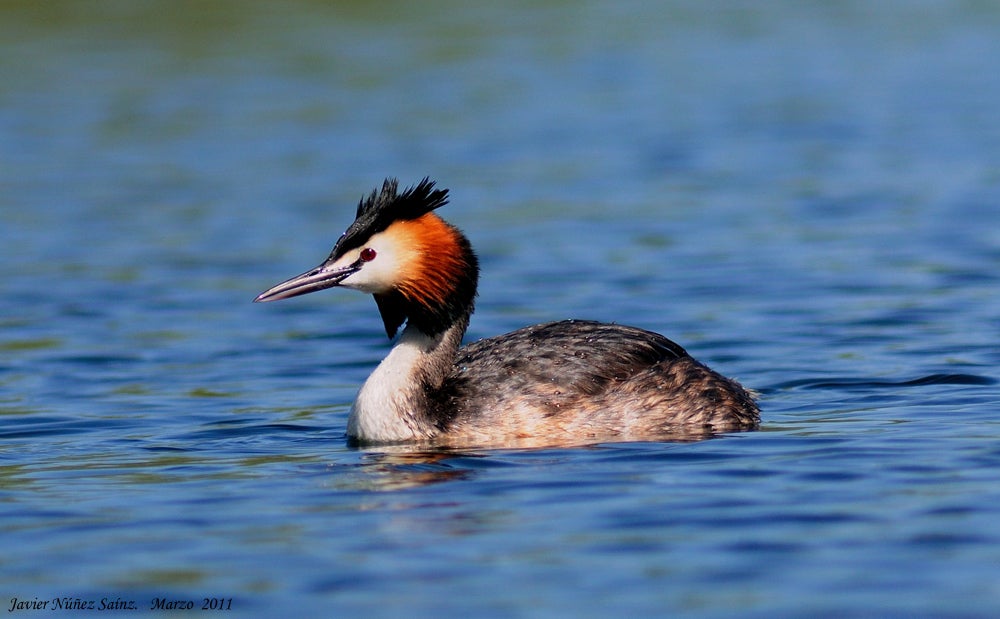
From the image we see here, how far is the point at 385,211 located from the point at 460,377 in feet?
3.69

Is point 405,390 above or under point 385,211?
under

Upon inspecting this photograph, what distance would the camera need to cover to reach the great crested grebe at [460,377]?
34.3 feet

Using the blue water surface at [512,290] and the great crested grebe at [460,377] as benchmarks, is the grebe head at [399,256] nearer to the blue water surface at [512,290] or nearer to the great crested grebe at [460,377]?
the great crested grebe at [460,377]

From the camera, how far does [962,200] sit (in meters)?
19.5

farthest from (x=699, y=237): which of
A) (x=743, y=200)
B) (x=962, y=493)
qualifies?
(x=962, y=493)

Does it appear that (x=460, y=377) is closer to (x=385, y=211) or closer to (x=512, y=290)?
(x=385, y=211)

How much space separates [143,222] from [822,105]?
1093cm

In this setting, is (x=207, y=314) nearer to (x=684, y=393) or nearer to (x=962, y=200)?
(x=684, y=393)

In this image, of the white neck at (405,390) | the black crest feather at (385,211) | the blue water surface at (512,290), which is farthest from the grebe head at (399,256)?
the blue water surface at (512,290)

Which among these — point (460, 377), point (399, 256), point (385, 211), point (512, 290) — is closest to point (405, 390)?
point (460, 377)

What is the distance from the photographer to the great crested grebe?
10.5 meters

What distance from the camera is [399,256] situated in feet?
34.7

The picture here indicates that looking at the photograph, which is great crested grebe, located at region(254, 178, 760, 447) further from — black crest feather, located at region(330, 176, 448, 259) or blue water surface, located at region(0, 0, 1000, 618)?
blue water surface, located at region(0, 0, 1000, 618)

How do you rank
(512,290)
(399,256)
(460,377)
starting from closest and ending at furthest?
(399,256) < (460,377) < (512,290)
